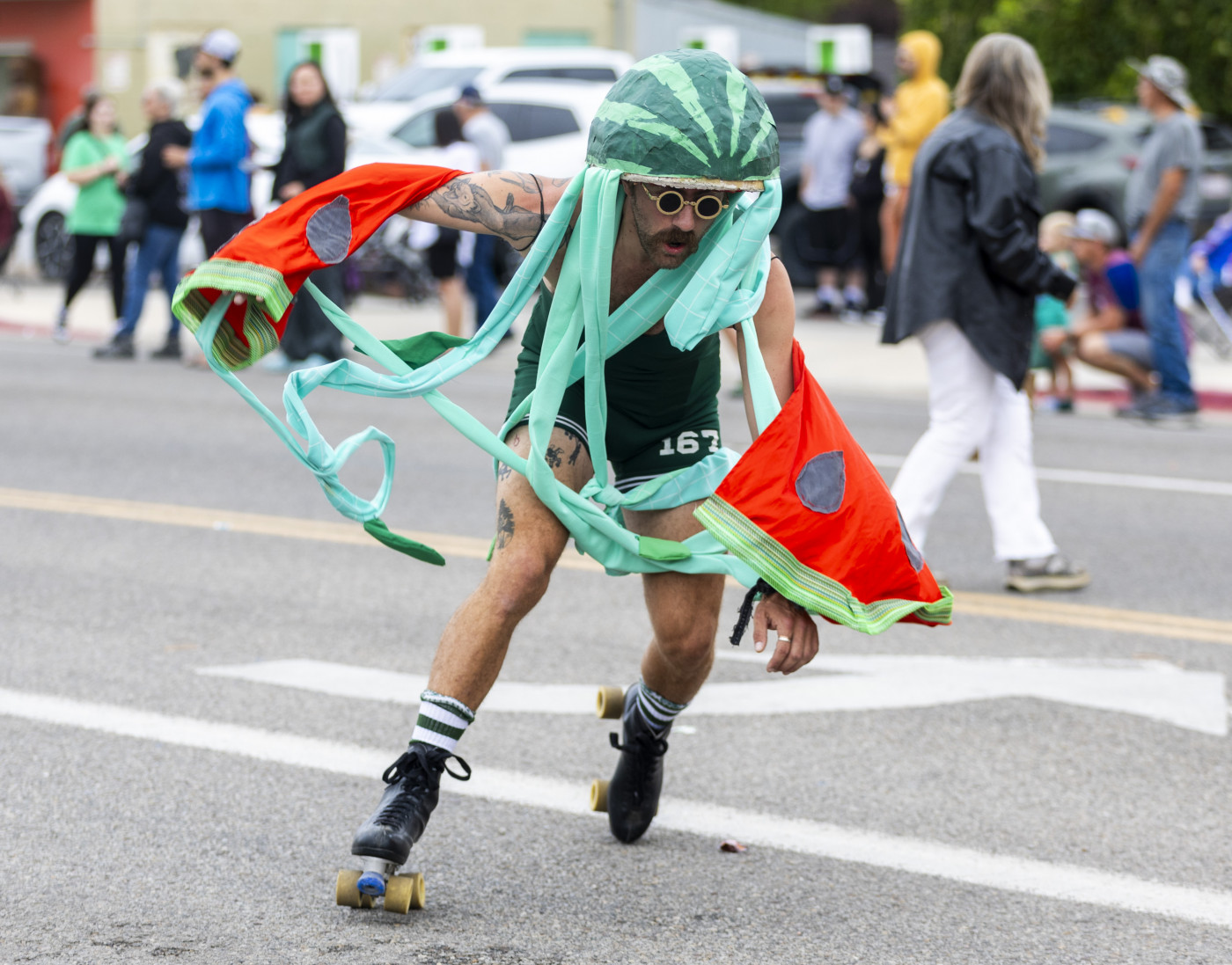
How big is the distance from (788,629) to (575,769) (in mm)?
1385

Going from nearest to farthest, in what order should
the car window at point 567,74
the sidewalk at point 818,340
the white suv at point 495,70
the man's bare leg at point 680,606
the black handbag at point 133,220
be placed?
1. the man's bare leg at point 680,606
2. the sidewalk at point 818,340
3. the black handbag at point 133,220
4. the white suv at point 495,70
5. the car window at point 567,74

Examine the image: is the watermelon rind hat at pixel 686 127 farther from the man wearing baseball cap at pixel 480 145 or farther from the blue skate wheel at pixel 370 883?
the man wearing baseball cap at pixel 480 145

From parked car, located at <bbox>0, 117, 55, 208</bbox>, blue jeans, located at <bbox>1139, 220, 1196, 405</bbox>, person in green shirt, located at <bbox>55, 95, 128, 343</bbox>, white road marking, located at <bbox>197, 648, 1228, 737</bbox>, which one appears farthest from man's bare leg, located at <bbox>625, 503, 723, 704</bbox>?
parked car, located at <bbox>0, 117, 55, 208</bbox>

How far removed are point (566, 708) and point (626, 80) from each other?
2163 millimetres

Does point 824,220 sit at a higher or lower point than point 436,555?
lower

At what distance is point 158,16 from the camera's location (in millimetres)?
33062

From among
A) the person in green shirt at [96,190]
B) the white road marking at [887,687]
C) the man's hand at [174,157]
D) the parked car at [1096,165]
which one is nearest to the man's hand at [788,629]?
the white road marking at [887,687]

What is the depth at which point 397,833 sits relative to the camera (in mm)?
3279

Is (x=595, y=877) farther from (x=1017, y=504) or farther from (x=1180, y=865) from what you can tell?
(x=1017, y=504)

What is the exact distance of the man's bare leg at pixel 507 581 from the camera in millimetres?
3408

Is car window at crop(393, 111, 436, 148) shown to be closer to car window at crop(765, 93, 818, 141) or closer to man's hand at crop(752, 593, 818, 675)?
car window at crop(765, 93, 818, 141)

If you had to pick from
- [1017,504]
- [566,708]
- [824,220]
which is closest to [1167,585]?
[1017,504]

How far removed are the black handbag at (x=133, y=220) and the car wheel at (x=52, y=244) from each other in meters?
5.82

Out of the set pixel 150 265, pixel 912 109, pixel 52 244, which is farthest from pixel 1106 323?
pixel 52 244
